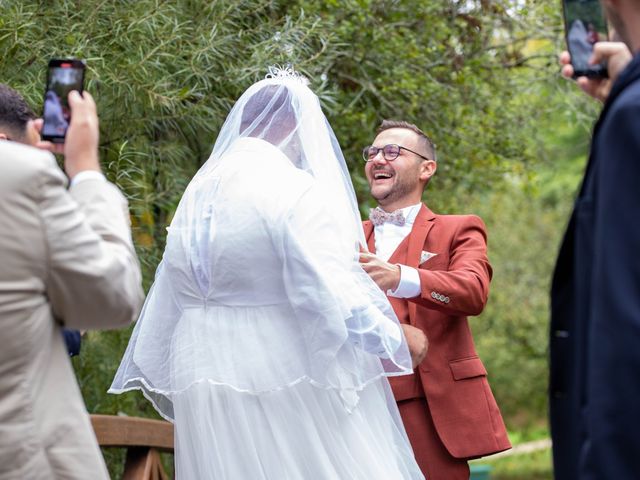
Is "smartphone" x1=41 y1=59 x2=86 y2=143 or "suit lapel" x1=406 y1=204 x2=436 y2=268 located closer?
"smartphone" x1=41 y1=59 x2=86 y2=143

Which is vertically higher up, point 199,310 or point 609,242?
point 609,242

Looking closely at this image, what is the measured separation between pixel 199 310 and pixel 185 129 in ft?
6.97

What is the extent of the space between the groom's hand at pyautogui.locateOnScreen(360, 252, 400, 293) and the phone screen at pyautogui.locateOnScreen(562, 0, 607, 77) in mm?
1917

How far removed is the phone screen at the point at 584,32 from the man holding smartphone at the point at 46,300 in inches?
43.7

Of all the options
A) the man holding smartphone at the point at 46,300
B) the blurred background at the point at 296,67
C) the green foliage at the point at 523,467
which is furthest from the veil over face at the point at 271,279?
the green foliage at the point at 523,467

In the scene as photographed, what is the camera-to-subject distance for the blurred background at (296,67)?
5.25 metres

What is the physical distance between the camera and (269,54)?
5.59 meters

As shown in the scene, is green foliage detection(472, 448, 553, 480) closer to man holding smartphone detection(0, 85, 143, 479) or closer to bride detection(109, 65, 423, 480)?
bride detection(109, 65, 423, 480)

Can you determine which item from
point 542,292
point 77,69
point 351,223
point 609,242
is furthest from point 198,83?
point 542,292

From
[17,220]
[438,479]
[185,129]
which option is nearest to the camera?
[17,220]

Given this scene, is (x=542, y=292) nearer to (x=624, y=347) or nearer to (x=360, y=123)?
(x=360, y=123)

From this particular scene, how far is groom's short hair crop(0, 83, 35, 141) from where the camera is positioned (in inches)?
118

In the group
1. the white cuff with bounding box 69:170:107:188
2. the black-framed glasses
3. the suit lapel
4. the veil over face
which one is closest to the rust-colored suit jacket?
the suit lapel

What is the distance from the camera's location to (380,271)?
435 centimetres
